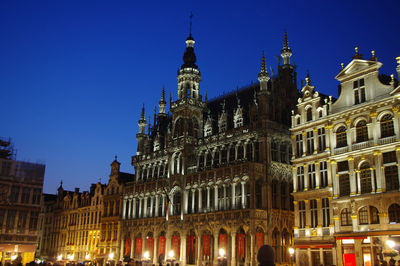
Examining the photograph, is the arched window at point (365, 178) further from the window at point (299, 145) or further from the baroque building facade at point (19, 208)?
the baroque building facade at point (19, 208)

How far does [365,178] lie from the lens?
3506 centimetres

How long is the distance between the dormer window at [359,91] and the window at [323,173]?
6.25 m

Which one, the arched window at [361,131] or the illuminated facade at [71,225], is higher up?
the arched window at [361,131]

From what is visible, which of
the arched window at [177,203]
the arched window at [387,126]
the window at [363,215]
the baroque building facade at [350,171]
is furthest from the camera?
the arched window at [177,203]

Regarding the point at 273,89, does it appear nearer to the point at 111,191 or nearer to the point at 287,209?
the point at 287,209

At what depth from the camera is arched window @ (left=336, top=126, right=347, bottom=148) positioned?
37500mm

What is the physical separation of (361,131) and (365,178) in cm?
397

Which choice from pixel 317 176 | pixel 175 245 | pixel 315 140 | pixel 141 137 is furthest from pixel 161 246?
pixel 315 140

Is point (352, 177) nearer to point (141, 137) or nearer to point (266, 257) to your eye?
point (266, 257)

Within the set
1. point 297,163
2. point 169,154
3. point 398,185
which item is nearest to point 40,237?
point 169,154

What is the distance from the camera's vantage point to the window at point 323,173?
38.6 m

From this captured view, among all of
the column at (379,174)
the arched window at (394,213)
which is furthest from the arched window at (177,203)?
the arched window at (394,213)

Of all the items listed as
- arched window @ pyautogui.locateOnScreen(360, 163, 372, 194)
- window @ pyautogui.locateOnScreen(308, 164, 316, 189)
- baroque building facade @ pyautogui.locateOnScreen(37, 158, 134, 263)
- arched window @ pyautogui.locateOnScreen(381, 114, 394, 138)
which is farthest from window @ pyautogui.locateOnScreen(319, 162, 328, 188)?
baroque building facade @ pyautogui.locateOnScreen(37, 158, 134, 263)

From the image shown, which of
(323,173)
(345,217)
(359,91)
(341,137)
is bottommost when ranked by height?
(345,217)
